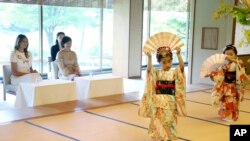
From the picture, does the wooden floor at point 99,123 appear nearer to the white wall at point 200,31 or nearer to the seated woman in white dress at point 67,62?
the seated woman in white dress at point 67,62

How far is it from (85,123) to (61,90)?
113 centimetres

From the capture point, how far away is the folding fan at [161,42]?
3625 mm

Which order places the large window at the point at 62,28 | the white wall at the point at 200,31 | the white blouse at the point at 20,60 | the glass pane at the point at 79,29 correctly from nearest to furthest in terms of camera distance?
the white blouse at the point at 20,60
the white wall at the point at 200,31
the large window at the point at 62,28
the glass pane at the point at 79,29

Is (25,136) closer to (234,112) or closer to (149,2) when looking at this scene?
(234,112)

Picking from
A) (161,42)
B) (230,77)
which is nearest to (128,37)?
(230,77)

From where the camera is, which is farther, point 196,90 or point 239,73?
point 196,90

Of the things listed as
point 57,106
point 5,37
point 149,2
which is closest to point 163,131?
point 57,106

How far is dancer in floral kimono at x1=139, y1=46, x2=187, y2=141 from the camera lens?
11.7 ft

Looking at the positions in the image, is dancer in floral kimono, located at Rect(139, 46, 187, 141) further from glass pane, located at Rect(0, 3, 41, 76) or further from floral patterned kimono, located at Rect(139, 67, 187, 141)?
glass pane, located at Rect(0, 3, 41, 76)

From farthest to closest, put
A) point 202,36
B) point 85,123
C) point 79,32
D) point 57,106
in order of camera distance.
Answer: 1. point 79,32
2. point 202,36
3. point 57,106
4. point 85,123

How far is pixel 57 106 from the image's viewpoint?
504 centimetres

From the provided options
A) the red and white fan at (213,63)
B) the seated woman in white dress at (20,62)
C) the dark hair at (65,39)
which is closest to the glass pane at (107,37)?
the dark hair at (65,39)

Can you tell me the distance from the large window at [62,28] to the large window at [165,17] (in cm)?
139

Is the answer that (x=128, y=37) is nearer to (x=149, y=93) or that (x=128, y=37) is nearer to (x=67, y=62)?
(x=67, y=62)
